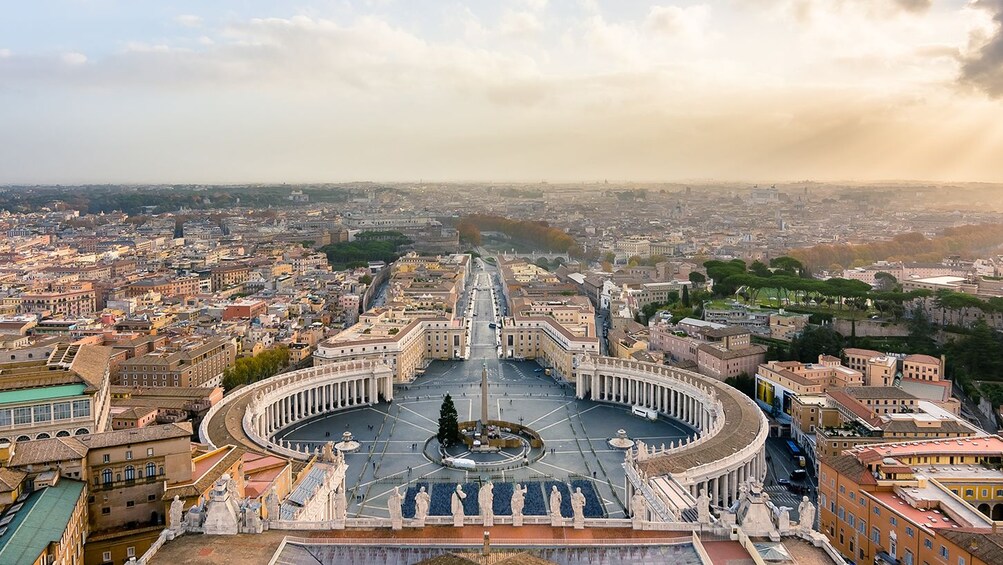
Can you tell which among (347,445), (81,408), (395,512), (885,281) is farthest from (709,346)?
(81,408)

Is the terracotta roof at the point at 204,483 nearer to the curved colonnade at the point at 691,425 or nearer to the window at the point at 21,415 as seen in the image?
the window at the point at 21,415

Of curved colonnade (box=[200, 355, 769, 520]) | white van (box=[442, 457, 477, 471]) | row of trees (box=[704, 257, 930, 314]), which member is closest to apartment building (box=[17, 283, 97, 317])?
curved colonnade (box=[200, 355, 769, 520])

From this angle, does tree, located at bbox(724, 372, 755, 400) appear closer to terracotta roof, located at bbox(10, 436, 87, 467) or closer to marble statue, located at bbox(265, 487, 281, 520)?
marble statue, located at bbox(265, 487, 281, 520)

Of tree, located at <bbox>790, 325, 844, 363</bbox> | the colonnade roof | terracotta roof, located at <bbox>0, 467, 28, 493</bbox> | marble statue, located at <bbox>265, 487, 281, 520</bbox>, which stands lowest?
the colonnade roof

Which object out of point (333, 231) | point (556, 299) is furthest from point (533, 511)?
point (333, 231)

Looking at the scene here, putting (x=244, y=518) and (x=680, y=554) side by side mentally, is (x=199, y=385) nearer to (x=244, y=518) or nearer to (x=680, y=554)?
(x=244, y=518)
